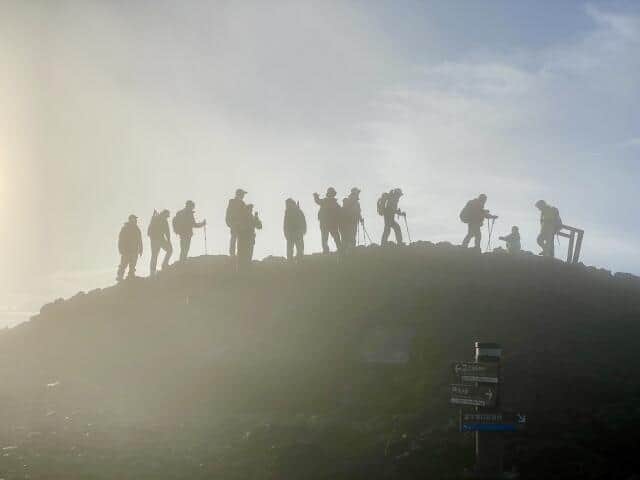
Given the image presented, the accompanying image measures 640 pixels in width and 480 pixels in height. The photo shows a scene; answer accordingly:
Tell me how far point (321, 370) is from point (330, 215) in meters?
9.94

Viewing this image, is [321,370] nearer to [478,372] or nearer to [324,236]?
[478,372]

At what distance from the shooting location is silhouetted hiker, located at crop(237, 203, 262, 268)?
30.3 metres

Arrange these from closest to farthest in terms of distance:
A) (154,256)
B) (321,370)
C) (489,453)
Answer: (489,453)
(321,370)
(154,256)

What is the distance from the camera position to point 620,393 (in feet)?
55.6

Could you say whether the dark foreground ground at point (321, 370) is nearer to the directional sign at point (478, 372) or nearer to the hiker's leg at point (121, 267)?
the hiker's leg at point (121, 267)

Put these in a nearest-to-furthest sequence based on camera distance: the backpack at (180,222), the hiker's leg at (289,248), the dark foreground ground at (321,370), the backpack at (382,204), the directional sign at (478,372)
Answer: the directional sign at (478,372) < the dark foreground ground at (321,370) < the hiker's leg at (289,248) < the backpack at (382,204) < the backpack at (180,222)

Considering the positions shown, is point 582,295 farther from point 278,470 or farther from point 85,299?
point 85,299

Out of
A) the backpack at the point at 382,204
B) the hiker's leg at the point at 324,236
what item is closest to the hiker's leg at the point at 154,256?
the hiker's leg at the point at 324,236

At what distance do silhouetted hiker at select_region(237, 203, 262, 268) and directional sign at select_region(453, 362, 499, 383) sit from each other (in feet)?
58.2

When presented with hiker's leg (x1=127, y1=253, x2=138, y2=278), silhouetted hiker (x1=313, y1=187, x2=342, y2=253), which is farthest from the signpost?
hiker's leg (x1=127, y1=253, x2=138, y2=278)

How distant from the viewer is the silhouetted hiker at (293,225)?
100.0ft

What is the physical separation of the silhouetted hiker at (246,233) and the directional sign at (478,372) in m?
17.8

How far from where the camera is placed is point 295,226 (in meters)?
30.6

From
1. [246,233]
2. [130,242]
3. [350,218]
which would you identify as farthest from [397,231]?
[130,242]
